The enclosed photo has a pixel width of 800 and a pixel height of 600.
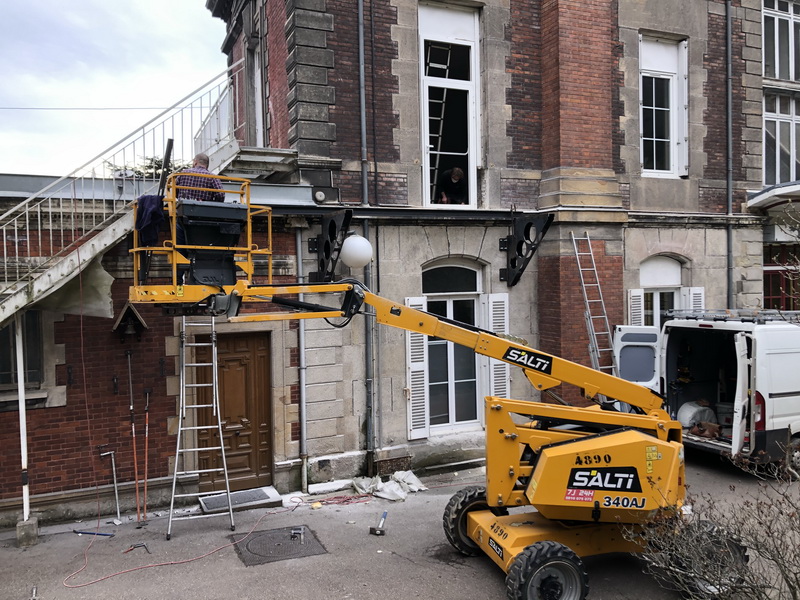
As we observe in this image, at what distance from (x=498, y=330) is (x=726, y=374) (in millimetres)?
4054

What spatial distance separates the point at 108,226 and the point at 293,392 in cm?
335

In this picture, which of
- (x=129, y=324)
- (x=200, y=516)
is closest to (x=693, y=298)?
(x=200, y=516)

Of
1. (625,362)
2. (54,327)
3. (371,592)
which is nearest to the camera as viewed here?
(371,592)

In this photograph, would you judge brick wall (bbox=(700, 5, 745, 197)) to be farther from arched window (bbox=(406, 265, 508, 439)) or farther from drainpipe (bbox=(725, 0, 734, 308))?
arched window (bbox=(406, 265, 508, 439))

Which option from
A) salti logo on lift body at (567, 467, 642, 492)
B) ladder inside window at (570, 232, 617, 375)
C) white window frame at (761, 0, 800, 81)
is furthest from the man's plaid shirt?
white window frame at (761, 0, 800, 81)

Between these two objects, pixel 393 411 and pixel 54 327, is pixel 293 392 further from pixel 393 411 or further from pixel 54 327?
pixel 54 327

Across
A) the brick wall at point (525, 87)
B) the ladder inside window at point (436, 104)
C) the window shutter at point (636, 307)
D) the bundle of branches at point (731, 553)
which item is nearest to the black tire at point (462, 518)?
the bundle of branches at point (731, 553)

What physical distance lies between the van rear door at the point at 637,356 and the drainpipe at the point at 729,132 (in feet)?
10.2

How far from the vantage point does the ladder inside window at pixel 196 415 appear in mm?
8305

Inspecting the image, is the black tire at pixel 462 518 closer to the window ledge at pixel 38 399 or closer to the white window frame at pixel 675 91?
the window ledge at pixel 38 399

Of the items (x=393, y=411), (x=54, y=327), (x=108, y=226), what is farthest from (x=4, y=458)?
(x=393, y=411)

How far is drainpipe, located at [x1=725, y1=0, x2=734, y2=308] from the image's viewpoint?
12.2 metres

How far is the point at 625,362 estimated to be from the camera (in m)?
10.4

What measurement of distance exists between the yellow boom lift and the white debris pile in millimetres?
2430
